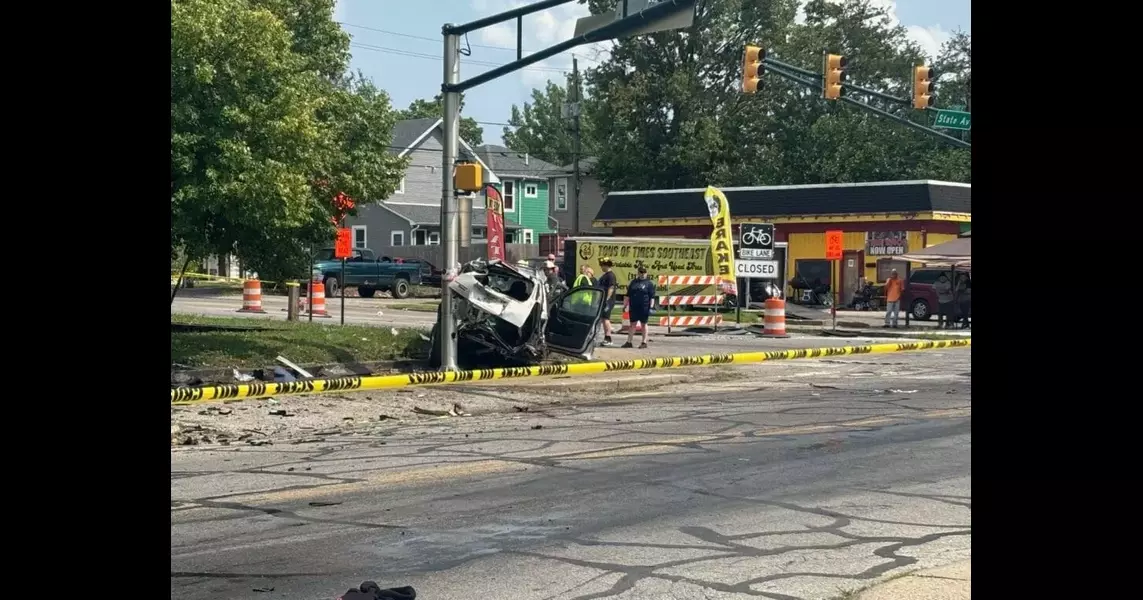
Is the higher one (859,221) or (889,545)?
(859,221)

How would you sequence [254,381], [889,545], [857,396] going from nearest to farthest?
[889,545]
[857,396]
[254,381]

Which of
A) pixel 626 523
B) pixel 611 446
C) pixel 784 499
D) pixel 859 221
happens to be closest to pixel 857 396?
pixel 611 446

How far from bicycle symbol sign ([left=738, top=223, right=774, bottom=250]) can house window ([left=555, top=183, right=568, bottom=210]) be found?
52522 mm

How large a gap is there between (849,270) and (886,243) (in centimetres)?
222

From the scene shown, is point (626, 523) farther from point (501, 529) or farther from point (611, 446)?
point (611, 446)

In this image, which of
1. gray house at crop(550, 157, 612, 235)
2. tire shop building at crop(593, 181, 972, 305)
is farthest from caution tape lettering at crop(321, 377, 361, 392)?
gray house at crop(550, 157, 612, 235)

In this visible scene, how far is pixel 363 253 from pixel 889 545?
148 ft

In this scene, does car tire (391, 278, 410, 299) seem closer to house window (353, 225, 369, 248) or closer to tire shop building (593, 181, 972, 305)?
tire shop building (593, 181, 972, 305)

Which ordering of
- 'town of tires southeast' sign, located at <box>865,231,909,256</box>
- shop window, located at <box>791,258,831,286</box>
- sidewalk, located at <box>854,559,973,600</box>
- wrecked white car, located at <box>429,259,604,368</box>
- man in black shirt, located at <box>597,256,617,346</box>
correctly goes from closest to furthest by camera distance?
sidewalk, located at <box>854,559,973,600</box>
wrecked white car, located at <box>429,259,604,368</box>
man in black shirt, located at <box>597,256,617,346</box>
'town of tires southeast' sign, located at <box>865,231,909,256</box>
shop window, located at <box>791,258,831,286</box>

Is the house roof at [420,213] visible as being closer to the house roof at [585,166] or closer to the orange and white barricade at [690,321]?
the house roof at [585,166]

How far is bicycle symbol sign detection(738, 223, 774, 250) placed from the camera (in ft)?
105

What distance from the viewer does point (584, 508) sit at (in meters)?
→ 8.33
